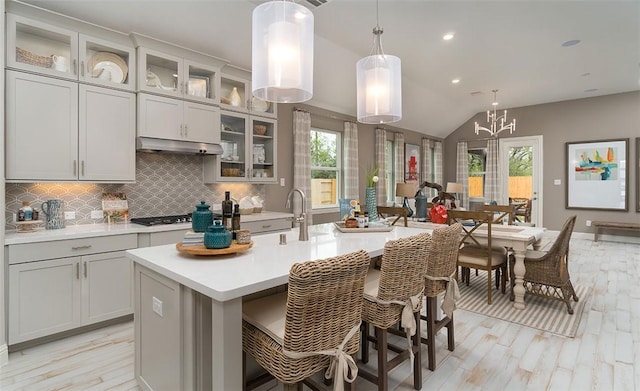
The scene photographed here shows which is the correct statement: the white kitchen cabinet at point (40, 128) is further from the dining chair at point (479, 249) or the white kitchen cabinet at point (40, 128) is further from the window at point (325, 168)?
the dining chair at point (479, 249)

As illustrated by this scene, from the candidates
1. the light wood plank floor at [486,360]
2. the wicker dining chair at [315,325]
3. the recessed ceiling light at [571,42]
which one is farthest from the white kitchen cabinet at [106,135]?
the recessed ceiling light at [571,42]

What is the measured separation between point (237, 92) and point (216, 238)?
2.81 m

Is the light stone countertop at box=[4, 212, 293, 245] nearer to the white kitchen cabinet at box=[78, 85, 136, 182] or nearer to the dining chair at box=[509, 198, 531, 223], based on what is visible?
the white kitchen cabinet at box=[78, 85, 136, 182]

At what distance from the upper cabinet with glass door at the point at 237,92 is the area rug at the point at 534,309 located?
11.0 ft

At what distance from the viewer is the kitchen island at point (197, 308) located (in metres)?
1.26

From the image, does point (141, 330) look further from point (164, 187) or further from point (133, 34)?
point (133, 34)

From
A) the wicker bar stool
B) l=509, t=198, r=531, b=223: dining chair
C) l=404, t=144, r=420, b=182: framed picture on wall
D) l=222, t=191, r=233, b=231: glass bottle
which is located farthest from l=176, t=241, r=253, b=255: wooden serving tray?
l=509, t=198, r=531, b=223: dining chair

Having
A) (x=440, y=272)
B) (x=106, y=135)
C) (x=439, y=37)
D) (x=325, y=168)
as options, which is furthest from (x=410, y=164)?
(x=106, y=135)

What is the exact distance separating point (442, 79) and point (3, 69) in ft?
18.7

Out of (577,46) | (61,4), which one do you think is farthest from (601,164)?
(61,4)

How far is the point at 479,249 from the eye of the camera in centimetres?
361

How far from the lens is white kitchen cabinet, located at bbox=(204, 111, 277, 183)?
151 inches

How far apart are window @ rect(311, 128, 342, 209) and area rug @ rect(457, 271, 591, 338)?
8.83 feet

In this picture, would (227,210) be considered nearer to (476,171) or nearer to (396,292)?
(396,292)
